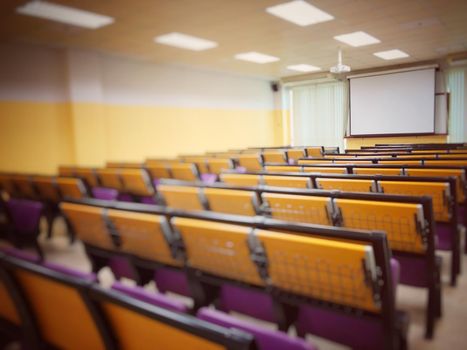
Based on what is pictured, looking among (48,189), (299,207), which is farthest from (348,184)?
(48,189)

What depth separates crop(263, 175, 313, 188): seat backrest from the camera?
3.24m

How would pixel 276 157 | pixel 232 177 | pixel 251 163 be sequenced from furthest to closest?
1. pixel 276 157
2. pixel 251 163
3. pixel 232 177

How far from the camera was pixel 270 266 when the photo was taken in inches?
66.2

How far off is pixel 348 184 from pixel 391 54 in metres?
7.52

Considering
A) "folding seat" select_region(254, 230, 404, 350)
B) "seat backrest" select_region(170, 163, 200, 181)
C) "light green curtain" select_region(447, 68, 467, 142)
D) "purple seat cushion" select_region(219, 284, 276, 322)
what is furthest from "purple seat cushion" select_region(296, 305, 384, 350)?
"light green curtain" select_region(447, 68, 467, 142)

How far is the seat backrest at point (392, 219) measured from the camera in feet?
6.25

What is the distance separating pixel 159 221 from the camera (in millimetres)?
1954

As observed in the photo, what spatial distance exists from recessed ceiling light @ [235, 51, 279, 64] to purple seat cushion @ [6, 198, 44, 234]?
22.0ft

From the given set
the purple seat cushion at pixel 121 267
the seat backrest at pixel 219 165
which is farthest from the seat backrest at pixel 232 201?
the seat backrest at pixel 219 165

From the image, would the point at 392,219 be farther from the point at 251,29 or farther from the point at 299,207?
the point at 251,29

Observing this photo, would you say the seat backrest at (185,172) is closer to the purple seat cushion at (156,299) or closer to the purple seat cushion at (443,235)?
the purple seat cushion at (443,235)

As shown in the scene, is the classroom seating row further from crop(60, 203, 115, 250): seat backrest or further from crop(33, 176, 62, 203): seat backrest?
crop(33, 176, 62, 203): seat backrest

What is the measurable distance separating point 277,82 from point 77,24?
8.37 meters

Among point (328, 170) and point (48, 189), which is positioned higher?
point (328, 170)
